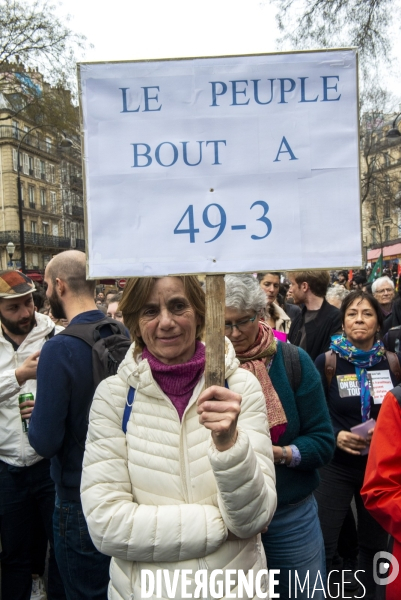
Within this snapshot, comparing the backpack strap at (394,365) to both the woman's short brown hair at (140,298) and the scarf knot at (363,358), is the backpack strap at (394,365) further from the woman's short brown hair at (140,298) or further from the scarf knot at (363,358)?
the woman's short brown hair at (140,298)

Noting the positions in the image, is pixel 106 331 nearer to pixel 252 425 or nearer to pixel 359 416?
pixel 252 425

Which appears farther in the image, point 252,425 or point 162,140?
point 252,425

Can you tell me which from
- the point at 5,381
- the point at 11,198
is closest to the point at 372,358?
the point at 5,381

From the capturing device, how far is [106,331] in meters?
2.63

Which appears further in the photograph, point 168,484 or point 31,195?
point 31,195

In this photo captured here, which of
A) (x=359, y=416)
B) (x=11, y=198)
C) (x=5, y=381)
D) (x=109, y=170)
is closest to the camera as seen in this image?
(x=109, y=170)

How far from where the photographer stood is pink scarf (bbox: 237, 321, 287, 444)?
94.9 inches

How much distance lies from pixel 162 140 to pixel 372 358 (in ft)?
7.42

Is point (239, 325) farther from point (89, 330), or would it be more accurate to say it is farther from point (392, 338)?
point (392, 338)

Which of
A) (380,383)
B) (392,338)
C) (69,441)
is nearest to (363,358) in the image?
(380,383)

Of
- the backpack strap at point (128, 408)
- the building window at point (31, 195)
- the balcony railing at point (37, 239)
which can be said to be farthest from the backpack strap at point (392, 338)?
the building window at point (31, 195)

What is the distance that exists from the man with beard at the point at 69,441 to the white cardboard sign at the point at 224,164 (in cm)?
91

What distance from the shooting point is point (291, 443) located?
2.46 meters

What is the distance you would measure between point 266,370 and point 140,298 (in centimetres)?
87
